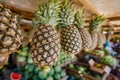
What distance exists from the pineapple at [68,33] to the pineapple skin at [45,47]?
0.89 ft

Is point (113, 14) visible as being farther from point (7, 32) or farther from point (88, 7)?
point (7, 32)

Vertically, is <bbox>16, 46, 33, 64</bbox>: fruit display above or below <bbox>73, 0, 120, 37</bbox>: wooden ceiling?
below

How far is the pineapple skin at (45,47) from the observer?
3.36 feet

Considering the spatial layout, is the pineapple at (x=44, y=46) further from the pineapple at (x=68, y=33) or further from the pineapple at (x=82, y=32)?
the pineapple at (x=82, y=32)

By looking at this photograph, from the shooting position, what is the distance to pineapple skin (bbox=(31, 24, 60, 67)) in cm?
103

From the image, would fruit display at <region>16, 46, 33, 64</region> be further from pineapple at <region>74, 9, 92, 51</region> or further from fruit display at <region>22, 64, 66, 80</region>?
pineapple at <region>74, 9, 92, 51</region>

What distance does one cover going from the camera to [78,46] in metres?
1.39

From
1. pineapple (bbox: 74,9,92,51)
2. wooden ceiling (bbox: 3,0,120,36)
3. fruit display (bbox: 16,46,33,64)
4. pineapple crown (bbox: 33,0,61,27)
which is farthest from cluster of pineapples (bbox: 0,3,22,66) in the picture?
fruit display (bbox: 16,46,33,64)

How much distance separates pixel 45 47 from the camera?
1031 millimetres

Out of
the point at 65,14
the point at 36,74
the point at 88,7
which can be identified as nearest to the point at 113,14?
the point at 88,7

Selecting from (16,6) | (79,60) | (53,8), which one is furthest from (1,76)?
(79,60)

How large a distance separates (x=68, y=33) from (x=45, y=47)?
386 millimetres

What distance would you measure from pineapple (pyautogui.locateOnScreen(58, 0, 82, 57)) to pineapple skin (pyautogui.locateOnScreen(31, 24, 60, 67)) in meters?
0.27

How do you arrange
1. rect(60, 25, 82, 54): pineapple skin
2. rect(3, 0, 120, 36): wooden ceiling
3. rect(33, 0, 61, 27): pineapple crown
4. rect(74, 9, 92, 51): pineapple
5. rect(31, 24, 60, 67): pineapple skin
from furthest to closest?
rect(74, 9, 92, 51): pineapple < rect(3, 0, 120, 36): wooden ceiling < rect(60, 25, 82, 54): pineapple skin < rect(33, 0, 61, 27): pineapple crown < rect(31, 24, 60, 67): pineapple skin
